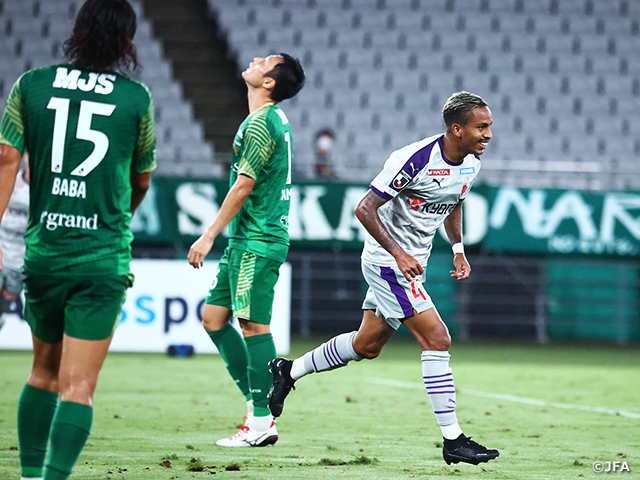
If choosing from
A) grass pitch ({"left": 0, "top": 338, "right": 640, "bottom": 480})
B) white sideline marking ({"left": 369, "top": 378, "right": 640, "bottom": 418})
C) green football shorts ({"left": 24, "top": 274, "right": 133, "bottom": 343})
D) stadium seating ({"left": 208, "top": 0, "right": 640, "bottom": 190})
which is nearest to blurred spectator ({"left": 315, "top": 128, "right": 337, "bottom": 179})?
stadium seating ({"left": 208, "top": 0, "right": 640, "bottom": 190})

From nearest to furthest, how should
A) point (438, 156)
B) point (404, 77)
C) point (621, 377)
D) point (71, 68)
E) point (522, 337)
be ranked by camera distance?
1. point (71, 68)
2. point (438, 156)
3. point (621, 377)
4. point (522, 337)
5. point (404, 77)

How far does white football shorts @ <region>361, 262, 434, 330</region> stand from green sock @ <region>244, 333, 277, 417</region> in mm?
749

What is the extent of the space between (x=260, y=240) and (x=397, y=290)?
3.15ft

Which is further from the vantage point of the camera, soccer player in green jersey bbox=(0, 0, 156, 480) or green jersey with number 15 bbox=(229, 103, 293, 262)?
green jersey with number 15 bbox=(229, 103, 293, 262)

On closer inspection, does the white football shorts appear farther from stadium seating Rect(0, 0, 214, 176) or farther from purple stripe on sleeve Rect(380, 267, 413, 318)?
stadium seating Rect(0, 0, 214, 176)

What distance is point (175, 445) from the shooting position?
6.21 m

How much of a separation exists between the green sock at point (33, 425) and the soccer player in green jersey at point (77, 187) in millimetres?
176

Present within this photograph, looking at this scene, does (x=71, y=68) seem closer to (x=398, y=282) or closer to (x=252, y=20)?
(x=398, y=282)

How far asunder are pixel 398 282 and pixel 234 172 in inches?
51.0

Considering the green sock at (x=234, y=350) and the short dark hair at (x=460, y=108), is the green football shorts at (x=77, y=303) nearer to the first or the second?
the short dark hair at (x=460, y=108)

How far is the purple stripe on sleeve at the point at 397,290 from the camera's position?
5742 mm

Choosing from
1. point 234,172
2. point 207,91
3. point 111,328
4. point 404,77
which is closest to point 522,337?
point 404,77

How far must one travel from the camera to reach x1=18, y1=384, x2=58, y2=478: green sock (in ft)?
13.6

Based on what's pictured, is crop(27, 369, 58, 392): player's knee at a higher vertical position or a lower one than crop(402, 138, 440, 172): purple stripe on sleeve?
lower
